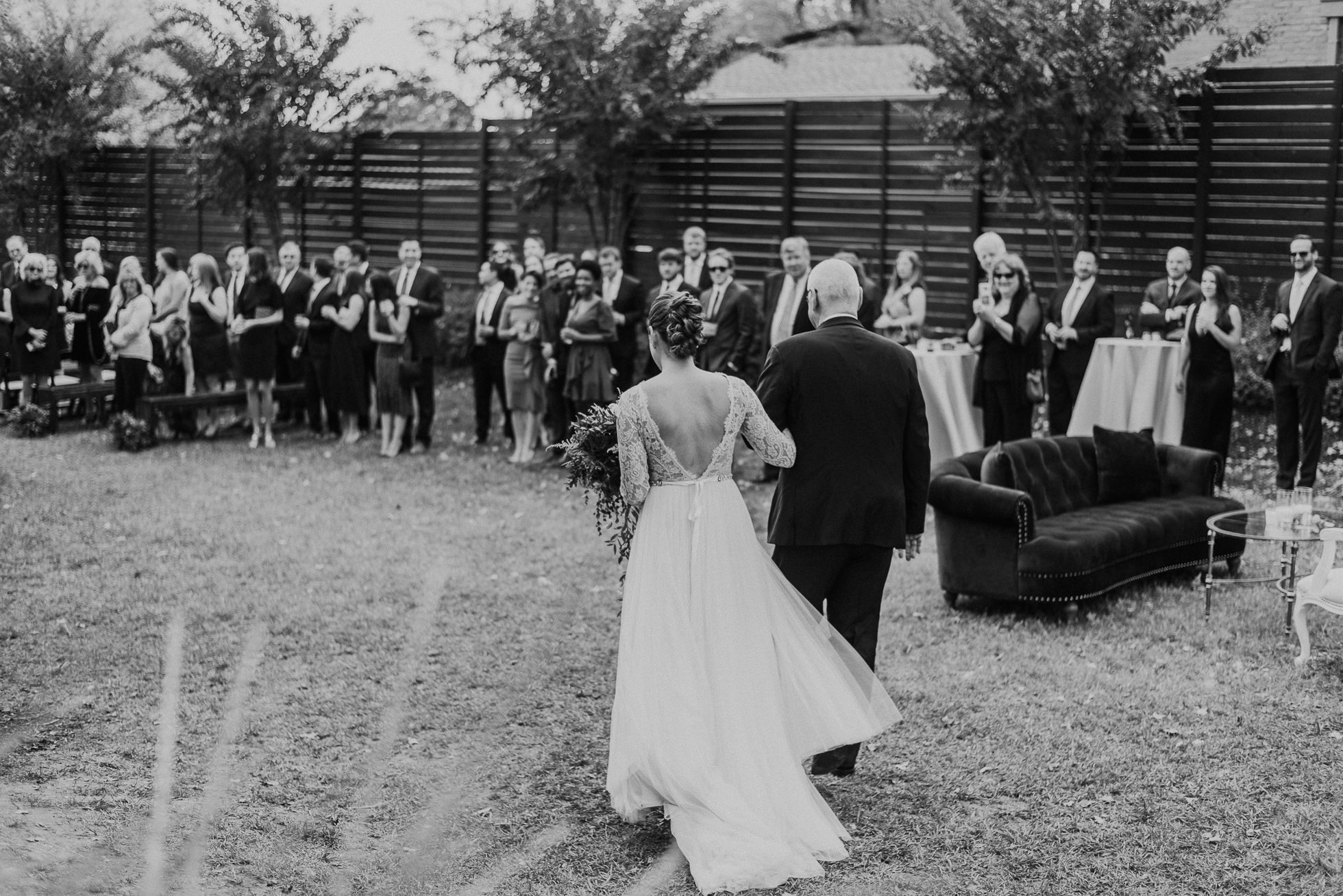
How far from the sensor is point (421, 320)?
49.1 feet

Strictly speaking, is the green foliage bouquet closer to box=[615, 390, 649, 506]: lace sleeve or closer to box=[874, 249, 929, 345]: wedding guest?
→ box=[874, 249, 929, 345]: wedding guest

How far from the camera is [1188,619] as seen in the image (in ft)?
29.3

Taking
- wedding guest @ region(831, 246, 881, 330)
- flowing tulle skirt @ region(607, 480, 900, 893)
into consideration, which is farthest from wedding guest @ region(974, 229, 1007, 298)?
flowing tulle skirt @ region(607, 480, 900, 893)

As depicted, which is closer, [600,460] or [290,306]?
[600,460]

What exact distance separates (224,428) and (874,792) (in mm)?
12107

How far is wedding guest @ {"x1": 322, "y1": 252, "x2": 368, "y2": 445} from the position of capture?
1530 cm

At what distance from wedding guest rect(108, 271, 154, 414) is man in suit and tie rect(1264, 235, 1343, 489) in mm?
11100

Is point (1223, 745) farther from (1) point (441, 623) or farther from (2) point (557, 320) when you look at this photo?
(2) point (557, 320)

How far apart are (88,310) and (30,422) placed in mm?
1660

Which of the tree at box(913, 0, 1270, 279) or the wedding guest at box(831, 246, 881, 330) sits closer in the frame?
the wedding guest at box(831, 246, 881, 330)

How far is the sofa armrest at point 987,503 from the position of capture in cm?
888

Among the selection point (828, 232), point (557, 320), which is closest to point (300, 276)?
point (557, 320)

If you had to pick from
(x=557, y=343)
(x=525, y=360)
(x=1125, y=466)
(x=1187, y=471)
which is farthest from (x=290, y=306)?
(x=1187, y=471)

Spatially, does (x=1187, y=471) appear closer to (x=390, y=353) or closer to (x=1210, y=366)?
(x=1210, y=366)
